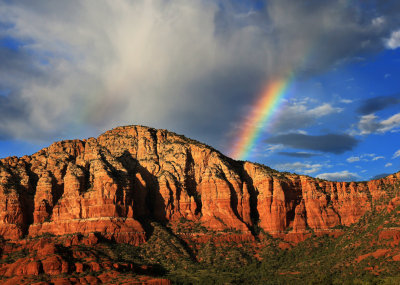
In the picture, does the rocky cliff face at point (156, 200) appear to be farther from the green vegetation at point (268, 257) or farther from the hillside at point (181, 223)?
the green vegetation at point (268, 257)

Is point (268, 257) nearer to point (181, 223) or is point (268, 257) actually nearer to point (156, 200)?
point (181, 223)

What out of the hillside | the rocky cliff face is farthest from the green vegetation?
the rocky cliff face

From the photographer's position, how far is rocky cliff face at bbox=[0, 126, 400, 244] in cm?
17500

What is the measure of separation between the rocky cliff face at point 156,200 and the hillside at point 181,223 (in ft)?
1.18

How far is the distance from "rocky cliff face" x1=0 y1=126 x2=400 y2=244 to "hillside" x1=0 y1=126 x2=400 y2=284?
0.36 m

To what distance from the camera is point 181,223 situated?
614 feet

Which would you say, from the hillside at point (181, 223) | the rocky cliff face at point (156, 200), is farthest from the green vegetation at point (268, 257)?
the rocky cliff face at point (156, 200)

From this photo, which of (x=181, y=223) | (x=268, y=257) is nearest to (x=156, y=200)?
(x=181, y=223)

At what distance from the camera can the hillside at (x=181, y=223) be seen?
149m

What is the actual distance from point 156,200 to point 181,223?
512 inches

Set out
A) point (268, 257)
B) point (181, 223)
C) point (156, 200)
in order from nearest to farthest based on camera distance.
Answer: point (268, 257) → point (181, 223) → point (156, 200)

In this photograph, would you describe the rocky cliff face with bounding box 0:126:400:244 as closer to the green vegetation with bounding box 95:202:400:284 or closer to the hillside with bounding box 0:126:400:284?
the hillside with bounding box 0:126:400:284

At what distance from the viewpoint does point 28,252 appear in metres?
163

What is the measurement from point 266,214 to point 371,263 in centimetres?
5585
